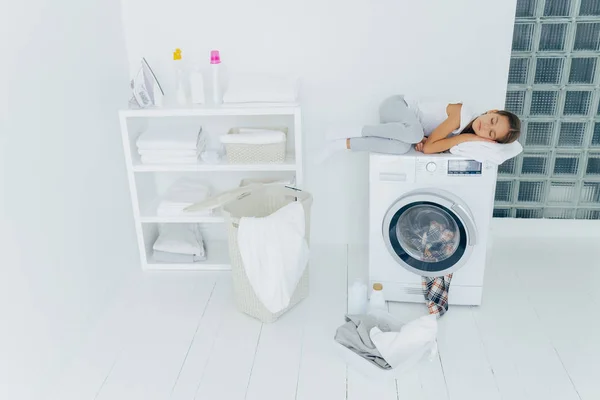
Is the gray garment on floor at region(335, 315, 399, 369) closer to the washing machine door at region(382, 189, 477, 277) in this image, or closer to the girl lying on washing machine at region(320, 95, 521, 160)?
the washing machine door at region(382, 189, 477, 277)

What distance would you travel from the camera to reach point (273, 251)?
7.14 ft

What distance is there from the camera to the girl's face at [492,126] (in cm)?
225

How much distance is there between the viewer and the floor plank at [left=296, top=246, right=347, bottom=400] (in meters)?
2.02

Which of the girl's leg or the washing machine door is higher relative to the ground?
the girl's leg

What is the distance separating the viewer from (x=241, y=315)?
2457 mm

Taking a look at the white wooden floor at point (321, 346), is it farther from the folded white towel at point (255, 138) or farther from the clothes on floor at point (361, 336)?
the folded white towel at point (255, 138)

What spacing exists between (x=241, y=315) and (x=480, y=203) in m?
1.08

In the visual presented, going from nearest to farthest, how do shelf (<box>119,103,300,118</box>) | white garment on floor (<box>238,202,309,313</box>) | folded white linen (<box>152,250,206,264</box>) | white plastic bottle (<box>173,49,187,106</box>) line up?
white garment on floor (<box>238,202,309,313</box>) → shelf (<box>119,103,300,118</box>) → white plastic bottle (<box>173,49,187,106</box>) → folded white linen (<box>152,250,206,264</box>)

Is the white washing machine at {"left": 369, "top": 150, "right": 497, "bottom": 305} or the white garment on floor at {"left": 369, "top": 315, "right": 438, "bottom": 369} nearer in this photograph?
the white garment on floor at {"left": 369, "top": 315, "right": 438, "bottom": 369}

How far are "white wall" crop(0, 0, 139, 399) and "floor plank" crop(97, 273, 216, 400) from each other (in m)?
0.19

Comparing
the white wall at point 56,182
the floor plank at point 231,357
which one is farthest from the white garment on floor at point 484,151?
the white wall at point 56,182

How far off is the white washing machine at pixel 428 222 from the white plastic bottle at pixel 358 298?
0.51 ft

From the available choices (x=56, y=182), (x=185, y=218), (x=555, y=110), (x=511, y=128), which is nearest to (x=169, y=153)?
(x=185, y=218)

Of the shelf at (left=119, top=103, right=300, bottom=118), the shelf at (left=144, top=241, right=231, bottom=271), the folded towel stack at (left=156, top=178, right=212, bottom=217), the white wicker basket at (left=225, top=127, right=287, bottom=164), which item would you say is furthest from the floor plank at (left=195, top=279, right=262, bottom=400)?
the shelf at (left=119, top=103, right=300, bottom=118)
